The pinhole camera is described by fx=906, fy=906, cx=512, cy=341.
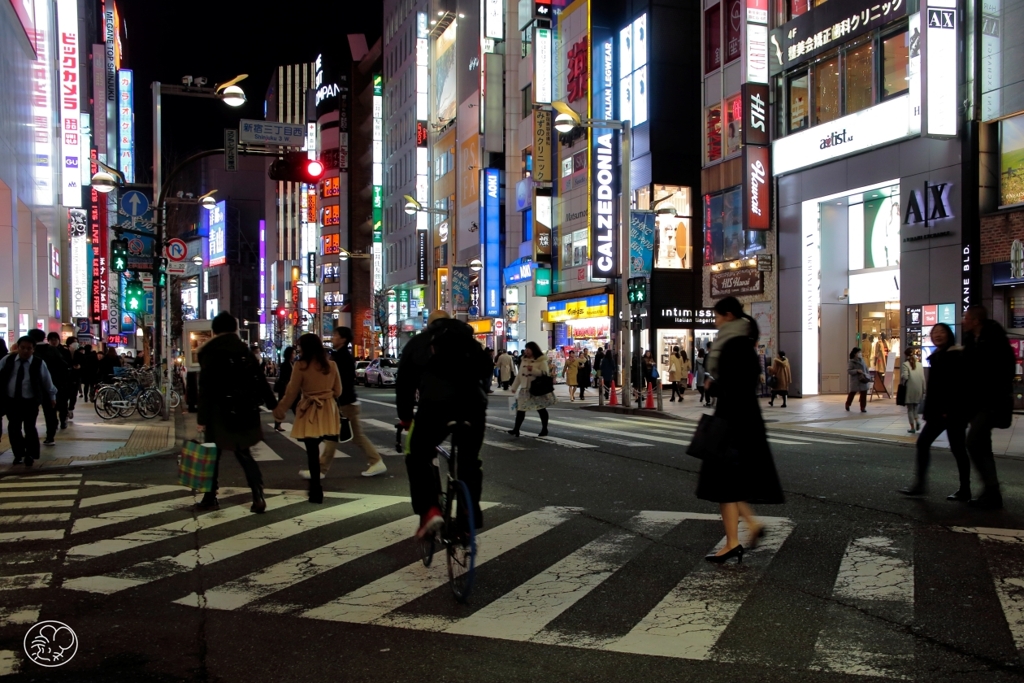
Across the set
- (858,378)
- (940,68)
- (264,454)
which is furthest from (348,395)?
(940,68)

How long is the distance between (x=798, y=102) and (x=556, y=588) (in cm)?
2586

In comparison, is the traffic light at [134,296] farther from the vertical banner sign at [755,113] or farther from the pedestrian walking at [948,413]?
the pedestrian walking at [948,413]

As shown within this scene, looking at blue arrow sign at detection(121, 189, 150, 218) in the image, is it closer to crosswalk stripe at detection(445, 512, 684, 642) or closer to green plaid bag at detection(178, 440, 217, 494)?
green plaid bag at detection(178, 440, 217, 494)

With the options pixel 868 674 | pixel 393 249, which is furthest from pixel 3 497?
pixel 393 249

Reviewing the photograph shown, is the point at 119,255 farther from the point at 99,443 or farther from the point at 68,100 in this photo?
the point at 68,100

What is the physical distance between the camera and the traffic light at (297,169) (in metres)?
17.1

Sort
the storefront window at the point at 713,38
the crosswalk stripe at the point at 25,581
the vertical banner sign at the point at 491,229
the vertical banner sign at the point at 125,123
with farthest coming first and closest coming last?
the vertical banner sign at the point at 125,123
the vertical banner sign at the point at 491,229
the storefront window at the point at 713,38
the crosswalk stripe at the point at 25,581

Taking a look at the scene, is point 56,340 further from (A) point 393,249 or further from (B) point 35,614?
(A) point 393,249

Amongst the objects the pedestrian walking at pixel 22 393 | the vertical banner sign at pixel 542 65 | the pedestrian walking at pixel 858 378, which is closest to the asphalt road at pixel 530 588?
the pedestrian walking at pixel 22 393

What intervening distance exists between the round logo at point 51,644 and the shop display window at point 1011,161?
72.4 ft

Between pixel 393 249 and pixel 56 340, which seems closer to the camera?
pixel 56 340

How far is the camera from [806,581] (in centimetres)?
579

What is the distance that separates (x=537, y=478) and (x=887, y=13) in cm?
1966

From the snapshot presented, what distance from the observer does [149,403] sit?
22094mm
